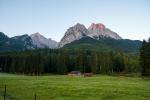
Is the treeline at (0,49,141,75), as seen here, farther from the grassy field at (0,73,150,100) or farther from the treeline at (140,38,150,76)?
the grassy field at (0,73,150,100)

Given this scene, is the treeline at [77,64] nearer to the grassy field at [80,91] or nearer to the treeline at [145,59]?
the treeline at [145,59]

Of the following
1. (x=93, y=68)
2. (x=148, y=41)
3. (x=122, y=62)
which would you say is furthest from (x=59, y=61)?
(x=148, y=41)

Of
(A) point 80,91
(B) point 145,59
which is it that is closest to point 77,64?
(B) point 145,59

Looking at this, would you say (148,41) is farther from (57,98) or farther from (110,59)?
(57,98)

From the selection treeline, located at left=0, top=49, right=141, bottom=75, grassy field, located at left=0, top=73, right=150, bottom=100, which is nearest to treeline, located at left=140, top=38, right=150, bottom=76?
grassy field, located at left=0, top=73, right=150, bottom=100

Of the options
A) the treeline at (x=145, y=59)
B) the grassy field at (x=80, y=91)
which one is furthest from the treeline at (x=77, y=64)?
the grassy field at (x=80, y=91)

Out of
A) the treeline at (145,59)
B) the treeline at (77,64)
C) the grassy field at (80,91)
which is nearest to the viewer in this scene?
the grassy field at (80,91)

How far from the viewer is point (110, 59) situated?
175 meters

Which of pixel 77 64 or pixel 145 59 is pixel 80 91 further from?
pixel 77 64

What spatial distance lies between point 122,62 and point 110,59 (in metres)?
11.0

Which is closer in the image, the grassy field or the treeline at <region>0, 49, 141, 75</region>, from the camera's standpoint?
the grassy field

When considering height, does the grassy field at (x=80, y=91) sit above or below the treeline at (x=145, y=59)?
below

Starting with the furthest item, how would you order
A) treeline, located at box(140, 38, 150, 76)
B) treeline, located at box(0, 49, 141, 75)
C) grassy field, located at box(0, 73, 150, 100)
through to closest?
1. treeline, located at box(0, 49, 141, 75)
2. treeline, located at box(140, 38, 150, 76)
3. grassy field, located at box(0, 73, 150, 100)

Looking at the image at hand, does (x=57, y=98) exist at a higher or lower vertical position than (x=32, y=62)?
lower
